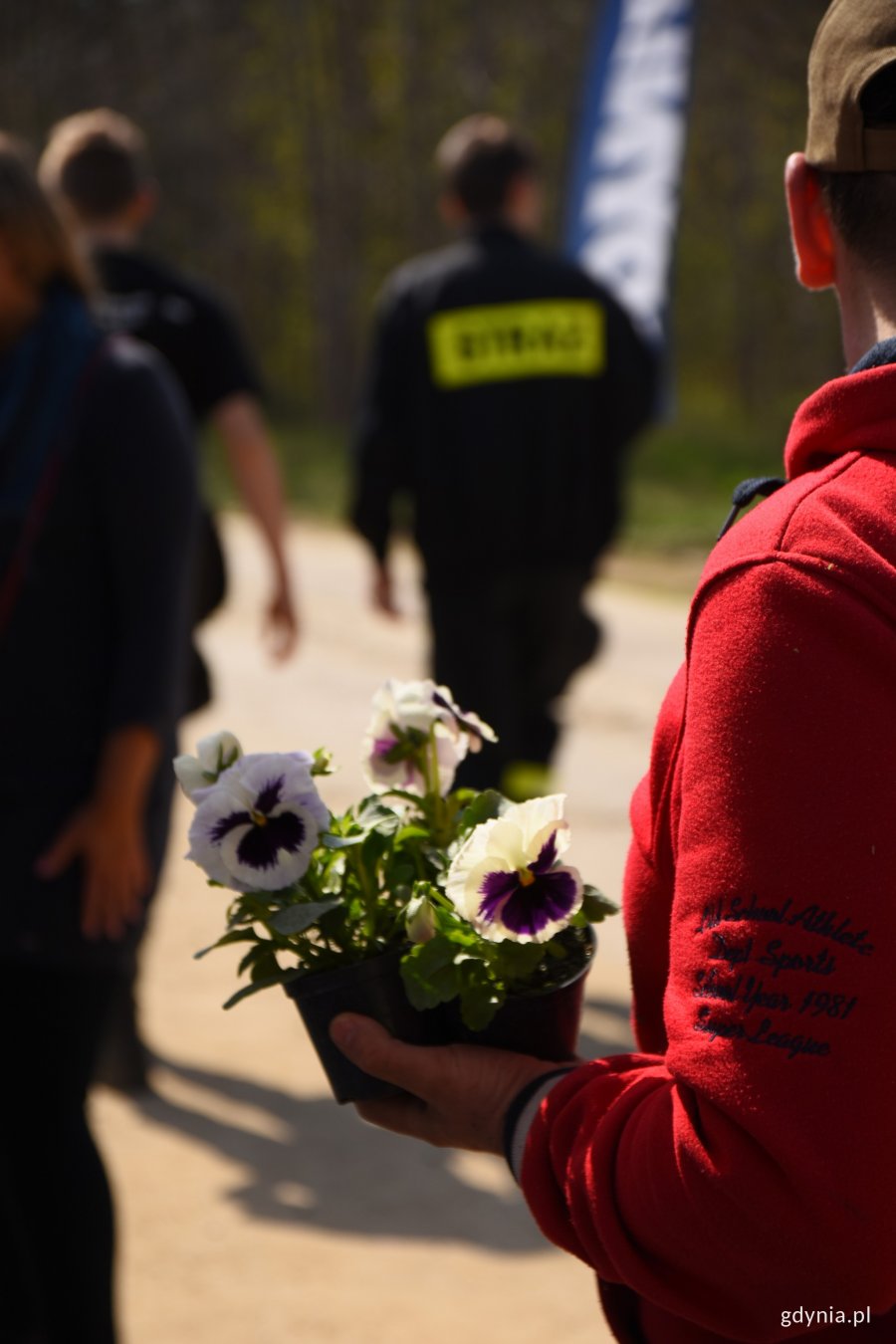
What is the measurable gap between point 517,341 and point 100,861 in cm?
315

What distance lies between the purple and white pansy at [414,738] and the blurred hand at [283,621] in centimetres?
317

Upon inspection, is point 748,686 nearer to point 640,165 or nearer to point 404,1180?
point 404,1180

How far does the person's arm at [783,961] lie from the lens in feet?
3.61

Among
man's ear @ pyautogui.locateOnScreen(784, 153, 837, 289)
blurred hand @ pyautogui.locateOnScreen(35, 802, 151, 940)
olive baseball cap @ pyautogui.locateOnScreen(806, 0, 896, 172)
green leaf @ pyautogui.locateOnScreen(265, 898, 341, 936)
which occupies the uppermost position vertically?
olive baseball cap @ pyautogui.locateOnScreen(806, 0, 896, 172)

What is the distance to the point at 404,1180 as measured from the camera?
4000 millimetres

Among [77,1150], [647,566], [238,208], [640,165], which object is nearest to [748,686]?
[77,1150]

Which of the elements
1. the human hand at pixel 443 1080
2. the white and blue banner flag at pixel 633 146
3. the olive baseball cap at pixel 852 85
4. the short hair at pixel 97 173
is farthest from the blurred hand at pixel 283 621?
the white and blue banner flag at pixel 633 146

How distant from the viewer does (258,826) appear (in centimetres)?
155

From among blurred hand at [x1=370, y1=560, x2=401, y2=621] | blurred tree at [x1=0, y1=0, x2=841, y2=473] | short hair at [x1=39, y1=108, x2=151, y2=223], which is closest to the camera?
short hair at [x1=39, y1=108, x2=151, y2=223]

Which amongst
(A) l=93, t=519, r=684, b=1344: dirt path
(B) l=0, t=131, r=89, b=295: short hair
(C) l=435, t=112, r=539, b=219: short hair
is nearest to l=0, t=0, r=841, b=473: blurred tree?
(C) l=435, t=112, r=539, b=219: short hair

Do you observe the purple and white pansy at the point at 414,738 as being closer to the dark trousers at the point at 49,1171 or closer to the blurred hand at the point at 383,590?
the dark trousers at the point at 49,1171

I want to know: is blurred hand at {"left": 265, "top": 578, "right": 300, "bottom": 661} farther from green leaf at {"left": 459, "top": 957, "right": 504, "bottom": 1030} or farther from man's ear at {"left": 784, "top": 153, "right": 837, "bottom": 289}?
man's ear at {"left": 784, "top": 153, "right": 837, "bottom": 289}

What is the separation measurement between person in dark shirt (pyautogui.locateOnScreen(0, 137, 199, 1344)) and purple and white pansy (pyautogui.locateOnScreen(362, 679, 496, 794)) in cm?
117

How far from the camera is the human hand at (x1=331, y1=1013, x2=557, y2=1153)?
141 cm
